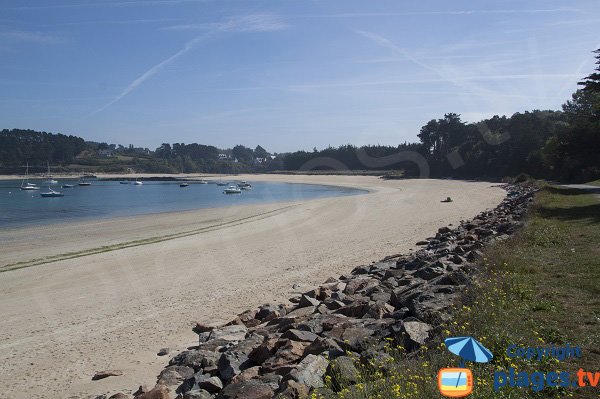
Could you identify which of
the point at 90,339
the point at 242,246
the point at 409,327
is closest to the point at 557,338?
the point at 409,327

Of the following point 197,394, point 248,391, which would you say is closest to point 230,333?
point 197,394

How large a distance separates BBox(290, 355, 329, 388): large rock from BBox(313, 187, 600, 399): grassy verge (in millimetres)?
240

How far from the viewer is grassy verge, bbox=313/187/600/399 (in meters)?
4.35

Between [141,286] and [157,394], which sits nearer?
[157,394]

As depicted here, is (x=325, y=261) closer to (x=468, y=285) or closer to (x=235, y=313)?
(x=235, y=313)

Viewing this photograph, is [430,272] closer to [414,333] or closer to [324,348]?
[414,333]

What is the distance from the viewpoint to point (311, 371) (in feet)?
18.9

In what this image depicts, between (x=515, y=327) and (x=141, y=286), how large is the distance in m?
11.3

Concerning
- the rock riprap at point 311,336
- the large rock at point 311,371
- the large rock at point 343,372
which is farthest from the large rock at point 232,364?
the large rock at point 343,372

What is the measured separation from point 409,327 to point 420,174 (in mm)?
98987

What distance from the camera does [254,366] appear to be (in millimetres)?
6684

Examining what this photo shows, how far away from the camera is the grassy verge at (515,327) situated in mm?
4348

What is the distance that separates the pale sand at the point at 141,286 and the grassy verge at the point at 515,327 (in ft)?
14.0

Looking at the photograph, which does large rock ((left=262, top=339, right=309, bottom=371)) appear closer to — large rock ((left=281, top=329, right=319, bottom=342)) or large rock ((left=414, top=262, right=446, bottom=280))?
large rock ((left=281, top=329, right=319, bottom=342))
